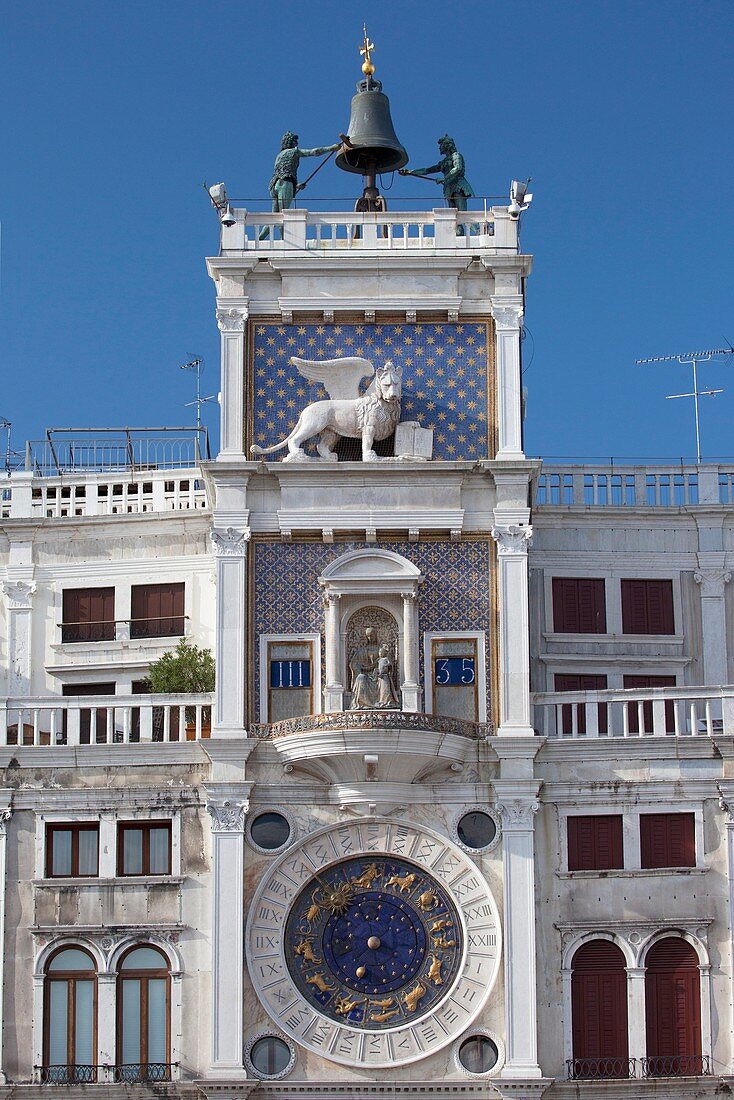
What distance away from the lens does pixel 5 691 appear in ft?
164

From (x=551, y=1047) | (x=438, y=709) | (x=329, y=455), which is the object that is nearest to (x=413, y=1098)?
(x=551, y=1047)

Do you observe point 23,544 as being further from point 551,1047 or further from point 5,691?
point 551,1047

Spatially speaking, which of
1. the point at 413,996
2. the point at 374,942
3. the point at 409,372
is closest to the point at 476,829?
the point at 374,942

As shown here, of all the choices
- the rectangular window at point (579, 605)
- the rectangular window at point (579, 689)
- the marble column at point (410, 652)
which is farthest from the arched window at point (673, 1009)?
the rectangular window at point (579, 605)

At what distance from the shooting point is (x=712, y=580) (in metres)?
50.1

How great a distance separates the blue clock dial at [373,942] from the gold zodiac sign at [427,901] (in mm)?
18

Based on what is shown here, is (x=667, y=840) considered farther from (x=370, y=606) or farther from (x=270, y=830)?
(x=270, y=830)

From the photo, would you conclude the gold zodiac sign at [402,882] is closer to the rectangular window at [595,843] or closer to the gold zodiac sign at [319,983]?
the gold zodiac sign at [319,983]

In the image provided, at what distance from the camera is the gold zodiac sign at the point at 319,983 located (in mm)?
43719

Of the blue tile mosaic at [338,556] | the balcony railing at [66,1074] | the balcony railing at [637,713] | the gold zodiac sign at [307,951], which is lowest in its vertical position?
the balcony railing at [66,1074]

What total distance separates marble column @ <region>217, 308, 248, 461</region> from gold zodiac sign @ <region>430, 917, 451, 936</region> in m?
9.54

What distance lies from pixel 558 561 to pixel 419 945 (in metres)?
9.79

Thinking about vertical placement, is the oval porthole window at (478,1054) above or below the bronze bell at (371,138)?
below

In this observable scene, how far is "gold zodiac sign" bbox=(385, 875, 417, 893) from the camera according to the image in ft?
145
